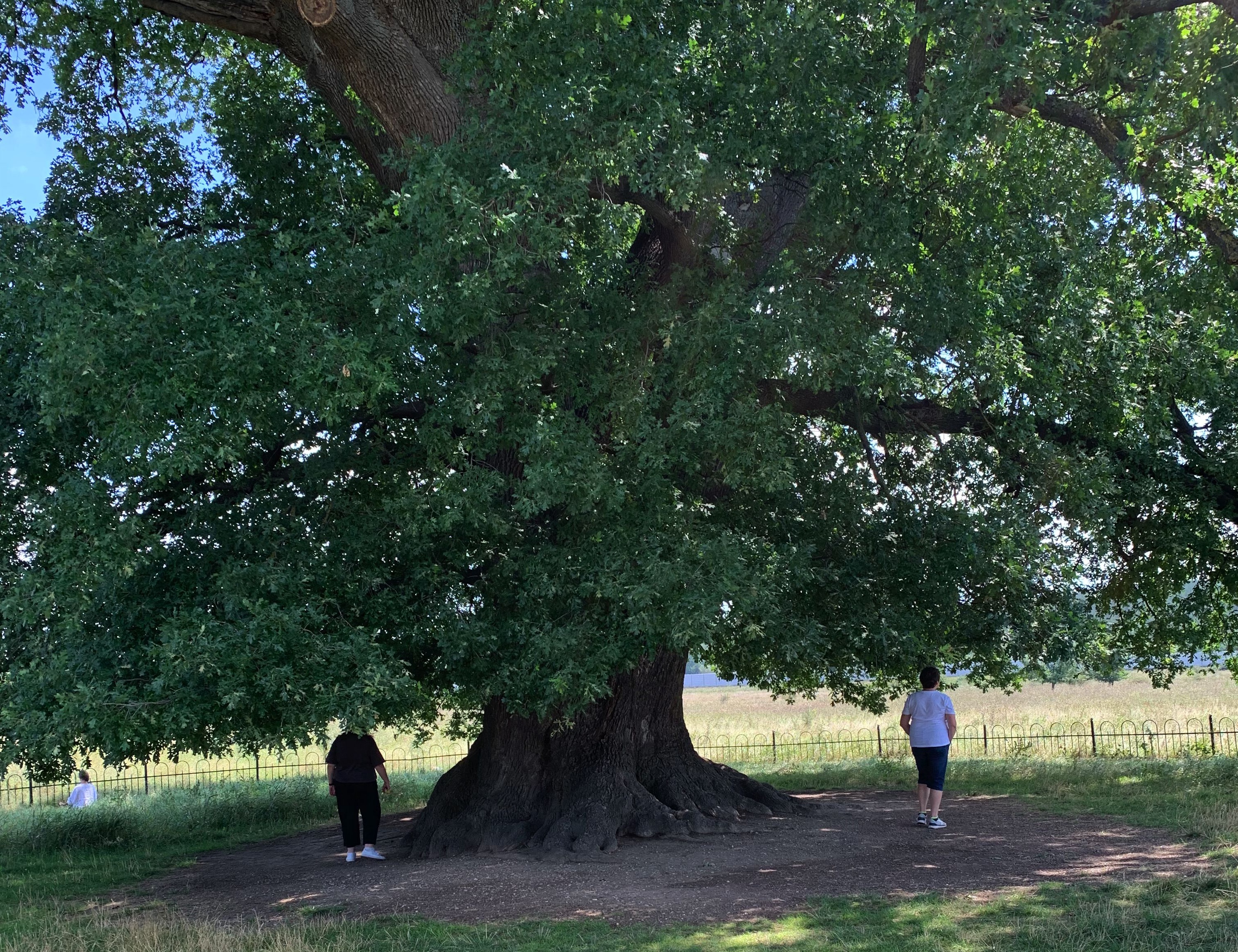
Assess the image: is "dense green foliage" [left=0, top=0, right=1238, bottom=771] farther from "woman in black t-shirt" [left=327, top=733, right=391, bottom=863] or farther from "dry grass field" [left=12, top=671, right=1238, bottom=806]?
"dry grass field" [left=12, top=671, right=1238, bottom=806]

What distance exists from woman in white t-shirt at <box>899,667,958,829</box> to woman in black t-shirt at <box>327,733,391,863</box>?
537cm

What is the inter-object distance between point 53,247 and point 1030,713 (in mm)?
33289

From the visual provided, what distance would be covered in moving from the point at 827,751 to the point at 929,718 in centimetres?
1361

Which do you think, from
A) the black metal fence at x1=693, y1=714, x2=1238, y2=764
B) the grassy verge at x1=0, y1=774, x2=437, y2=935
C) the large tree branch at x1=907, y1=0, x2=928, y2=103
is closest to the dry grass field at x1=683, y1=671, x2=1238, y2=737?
the black metal fence at x1=693, y1=714, x2=1238, y2=764

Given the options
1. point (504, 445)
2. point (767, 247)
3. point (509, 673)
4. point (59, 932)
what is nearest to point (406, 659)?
point (509, 673)

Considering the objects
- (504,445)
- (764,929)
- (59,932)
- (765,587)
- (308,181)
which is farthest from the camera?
(308,181)

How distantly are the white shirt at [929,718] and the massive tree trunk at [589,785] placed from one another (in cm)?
242

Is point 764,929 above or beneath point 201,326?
beneath

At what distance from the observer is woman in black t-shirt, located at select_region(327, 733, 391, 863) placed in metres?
10.8

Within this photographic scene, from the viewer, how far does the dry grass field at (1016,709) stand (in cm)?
3172

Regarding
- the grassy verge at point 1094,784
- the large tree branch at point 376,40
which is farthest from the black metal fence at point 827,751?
the large tree branch at point 376,40

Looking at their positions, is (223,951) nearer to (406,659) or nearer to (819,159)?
(406,659)

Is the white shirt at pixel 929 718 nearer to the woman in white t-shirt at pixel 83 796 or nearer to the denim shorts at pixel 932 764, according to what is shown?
the denim shorts at pixel 932 764

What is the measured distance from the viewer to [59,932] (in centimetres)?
789
